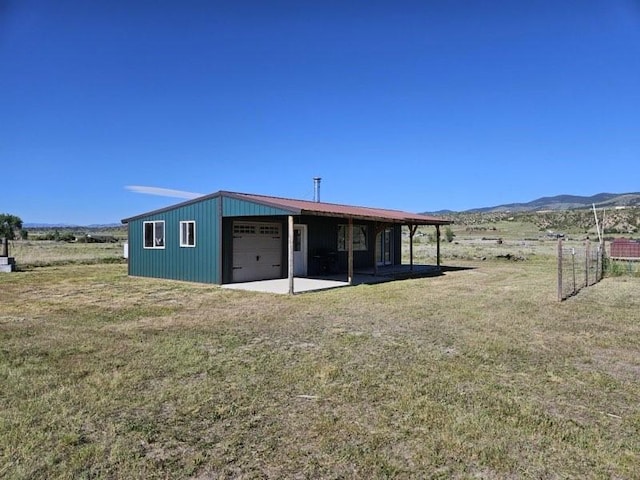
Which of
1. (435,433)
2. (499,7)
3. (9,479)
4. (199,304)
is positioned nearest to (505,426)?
(435,433)

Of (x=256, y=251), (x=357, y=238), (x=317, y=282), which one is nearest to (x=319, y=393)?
(x=317, y=282)

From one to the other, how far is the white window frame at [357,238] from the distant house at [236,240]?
0.19ft

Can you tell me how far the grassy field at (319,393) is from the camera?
3035mm

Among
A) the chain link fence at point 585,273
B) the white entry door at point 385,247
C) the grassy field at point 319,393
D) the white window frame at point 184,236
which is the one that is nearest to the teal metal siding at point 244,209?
the white window frame at point 184,236

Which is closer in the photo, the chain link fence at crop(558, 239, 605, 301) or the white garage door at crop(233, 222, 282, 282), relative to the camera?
the chain link fence at crop(558, 239, 605, 301)

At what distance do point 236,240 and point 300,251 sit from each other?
265cm

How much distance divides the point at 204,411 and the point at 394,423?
154cm

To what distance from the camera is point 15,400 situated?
4.00m

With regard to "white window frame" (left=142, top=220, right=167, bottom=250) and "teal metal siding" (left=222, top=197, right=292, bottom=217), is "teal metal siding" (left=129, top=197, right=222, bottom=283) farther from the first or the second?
"teal metal siding" (left=222, top=197, right=292, bottom=217)

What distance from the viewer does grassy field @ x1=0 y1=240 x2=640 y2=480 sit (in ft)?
9.96

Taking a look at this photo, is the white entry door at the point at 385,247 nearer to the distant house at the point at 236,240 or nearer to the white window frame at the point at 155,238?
the distant house at the point at 236,240

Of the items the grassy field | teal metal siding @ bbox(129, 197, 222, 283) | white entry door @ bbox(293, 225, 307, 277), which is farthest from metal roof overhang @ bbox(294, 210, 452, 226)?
the grassy field

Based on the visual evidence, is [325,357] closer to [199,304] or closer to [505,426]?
[505,426]

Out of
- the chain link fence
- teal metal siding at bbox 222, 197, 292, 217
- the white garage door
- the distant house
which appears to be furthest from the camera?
the white garage door
